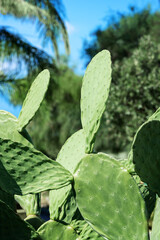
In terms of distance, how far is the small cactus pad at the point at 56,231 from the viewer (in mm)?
1066

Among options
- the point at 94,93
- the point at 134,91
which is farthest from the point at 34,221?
the point at 134,91

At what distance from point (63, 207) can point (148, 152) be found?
389 mm

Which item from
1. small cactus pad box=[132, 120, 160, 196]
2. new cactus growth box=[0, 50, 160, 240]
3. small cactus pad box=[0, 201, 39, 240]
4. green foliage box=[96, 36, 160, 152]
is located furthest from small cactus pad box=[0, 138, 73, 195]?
green foliage box=[96, 36, 160, 152]

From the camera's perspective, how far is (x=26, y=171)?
100 centimetres

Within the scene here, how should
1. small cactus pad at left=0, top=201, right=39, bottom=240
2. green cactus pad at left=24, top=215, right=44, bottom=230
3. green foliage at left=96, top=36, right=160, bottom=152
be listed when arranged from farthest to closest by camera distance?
green foliage at left=96, top=36, right=160, bottom=152
green cactus pad at left=24, top=215, right=44, bottom=230
small cactus pad at left=0, top=201, right=39, bottom=240

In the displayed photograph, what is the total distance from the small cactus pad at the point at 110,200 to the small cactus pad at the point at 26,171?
70mm

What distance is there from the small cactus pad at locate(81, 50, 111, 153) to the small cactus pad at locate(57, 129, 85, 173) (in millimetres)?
236

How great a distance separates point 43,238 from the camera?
1.06m

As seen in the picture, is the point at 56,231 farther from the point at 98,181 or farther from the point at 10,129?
the point at 10,129

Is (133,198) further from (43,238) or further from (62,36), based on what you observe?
(62,36)

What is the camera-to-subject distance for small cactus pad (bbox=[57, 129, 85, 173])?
1.32 m

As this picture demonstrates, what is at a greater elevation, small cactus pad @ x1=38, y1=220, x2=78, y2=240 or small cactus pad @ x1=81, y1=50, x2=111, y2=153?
small cactus pad @ x1=81, y1=50, x2=111, y2=153

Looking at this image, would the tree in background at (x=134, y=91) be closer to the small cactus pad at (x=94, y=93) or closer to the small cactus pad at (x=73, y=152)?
the small cactus pad at (x=73, y=152)

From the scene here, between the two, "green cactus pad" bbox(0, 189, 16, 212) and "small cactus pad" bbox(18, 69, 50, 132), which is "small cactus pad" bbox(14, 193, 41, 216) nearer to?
"green cactus pad" bbox(0, 189, 16, 212)
